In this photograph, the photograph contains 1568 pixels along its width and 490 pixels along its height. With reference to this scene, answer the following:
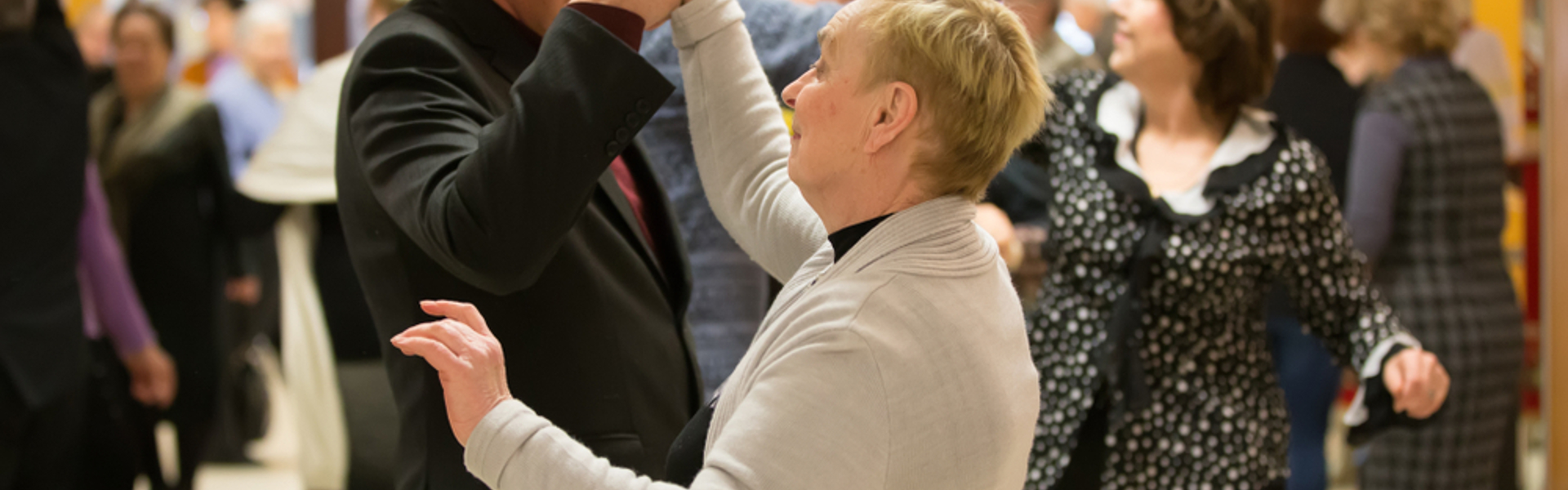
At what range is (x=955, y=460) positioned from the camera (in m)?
1.02

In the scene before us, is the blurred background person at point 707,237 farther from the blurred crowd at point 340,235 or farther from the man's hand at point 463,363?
the man's hand at point 463,363

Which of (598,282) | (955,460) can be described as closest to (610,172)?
(598,282)

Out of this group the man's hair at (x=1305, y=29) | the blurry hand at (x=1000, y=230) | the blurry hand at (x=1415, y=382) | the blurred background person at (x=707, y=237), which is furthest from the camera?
the man's hair at (x=1305, y=29)

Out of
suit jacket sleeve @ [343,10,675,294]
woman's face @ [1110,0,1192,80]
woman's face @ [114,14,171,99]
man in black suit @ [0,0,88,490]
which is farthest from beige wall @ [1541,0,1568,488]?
woman's face @ [114,14,171,99]

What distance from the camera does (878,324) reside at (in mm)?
992

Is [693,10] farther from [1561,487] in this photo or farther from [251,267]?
[251,267]

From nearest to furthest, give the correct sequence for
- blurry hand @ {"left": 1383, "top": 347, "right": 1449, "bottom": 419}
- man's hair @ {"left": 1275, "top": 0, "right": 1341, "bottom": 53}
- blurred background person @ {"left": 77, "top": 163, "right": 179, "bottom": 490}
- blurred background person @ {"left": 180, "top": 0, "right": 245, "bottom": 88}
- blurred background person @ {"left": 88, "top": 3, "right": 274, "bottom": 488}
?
blurry hand @ {"left": 1383, "top": 347, "right": 1449, "bottom": 419}, blurred background person @ {"left": 77, "top": 163, "right": 179, "bottom": 490}, man's hair @ {"left": 1275, "top": 0, "right": 1341, "bottom": 53}, blurred background person @ {"left": 88, "top": 3, "right": 274, "bottom": 488}, blurred background person @ {"left": 180, "top": 0, "right": 245, "bottom": 88}

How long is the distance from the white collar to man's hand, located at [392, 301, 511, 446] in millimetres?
1427

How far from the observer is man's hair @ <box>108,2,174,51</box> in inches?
155

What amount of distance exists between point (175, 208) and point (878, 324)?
323 centimetres

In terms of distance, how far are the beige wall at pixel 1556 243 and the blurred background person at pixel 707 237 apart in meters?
1.98

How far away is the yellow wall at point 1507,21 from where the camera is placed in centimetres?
343

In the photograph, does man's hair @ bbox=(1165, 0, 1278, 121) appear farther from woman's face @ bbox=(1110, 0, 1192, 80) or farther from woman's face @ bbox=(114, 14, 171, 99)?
woman's face @ bbox=(114, 14, 171, 99)

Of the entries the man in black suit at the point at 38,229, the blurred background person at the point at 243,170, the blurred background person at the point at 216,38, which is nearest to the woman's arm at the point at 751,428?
the man in black suit at the point at 38,229
